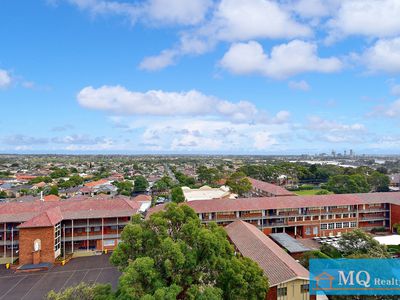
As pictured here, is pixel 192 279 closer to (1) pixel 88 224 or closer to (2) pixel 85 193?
(1) pixel 88 224

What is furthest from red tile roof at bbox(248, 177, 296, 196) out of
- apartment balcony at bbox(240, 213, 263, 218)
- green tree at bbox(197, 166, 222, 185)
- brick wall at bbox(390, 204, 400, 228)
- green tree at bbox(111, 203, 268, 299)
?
green tree at bbox(111, 203, 268, 299)

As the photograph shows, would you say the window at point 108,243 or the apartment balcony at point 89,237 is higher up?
the apartment balcony at point 89,237

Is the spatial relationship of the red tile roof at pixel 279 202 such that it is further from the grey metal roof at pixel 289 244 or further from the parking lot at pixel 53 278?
the parking lot at pixel 53 278

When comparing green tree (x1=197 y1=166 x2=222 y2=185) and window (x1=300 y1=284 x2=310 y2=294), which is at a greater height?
green tree (x1=197 y1=166 x2=222 y2=185)

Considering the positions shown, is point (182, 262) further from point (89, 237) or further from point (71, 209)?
point (71, 209)

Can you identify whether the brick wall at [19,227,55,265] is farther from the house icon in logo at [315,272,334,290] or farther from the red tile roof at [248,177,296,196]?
the red tile roof at [248,177,296,196]

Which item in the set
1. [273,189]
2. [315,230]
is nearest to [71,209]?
[315,230]

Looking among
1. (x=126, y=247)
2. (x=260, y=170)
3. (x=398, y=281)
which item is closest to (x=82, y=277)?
(x=126, y=247)

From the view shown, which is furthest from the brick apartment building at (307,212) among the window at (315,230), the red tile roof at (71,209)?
the red tile roof at (71,209)
